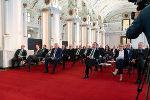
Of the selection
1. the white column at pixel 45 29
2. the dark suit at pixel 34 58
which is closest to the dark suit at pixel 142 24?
the dark suit at pixel 34 58

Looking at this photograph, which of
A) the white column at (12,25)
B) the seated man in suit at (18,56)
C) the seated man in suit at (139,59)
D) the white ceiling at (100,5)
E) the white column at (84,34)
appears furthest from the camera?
the white ceiling at (100,5)

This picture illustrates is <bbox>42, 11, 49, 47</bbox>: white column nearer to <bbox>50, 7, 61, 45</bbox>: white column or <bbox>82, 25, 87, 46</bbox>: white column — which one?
<bbox>50, 7, 61, 45</bbox>: white column

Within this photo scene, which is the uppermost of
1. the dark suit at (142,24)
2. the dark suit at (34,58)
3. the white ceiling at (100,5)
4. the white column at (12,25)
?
the white ceiling at (100,5)

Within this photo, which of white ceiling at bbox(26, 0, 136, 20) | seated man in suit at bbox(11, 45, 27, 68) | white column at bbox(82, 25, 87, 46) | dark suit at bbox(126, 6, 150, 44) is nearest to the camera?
dark suit at bbox(126, 6, 150, 44)

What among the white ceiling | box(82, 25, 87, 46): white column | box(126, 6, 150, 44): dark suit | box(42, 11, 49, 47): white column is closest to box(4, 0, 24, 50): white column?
box(42, 11, 49, 47): white column

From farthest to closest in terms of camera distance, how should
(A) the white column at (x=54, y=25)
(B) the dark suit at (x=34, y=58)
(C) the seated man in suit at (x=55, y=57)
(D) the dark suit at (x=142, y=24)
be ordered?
(A) the white column at (x=54, y=25), (B) the dark suit at (x=34, y=58), (C) the seated man in suit at (x=55, y=57), (D) the dark suit at (x=142, y=24)

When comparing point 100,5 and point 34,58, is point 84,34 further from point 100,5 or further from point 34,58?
point 34,58

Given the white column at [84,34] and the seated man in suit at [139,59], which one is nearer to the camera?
the seated man in suit at [139,59]

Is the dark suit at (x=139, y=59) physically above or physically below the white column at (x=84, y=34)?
below

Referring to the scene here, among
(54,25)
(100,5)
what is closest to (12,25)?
(54,25)

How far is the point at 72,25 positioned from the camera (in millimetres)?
15875

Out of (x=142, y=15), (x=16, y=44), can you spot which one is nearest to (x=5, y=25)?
(x=16, y=44)

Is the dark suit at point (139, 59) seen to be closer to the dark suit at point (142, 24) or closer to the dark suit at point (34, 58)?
the dark suit at point (142, 24)

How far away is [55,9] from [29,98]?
31.9 feet
